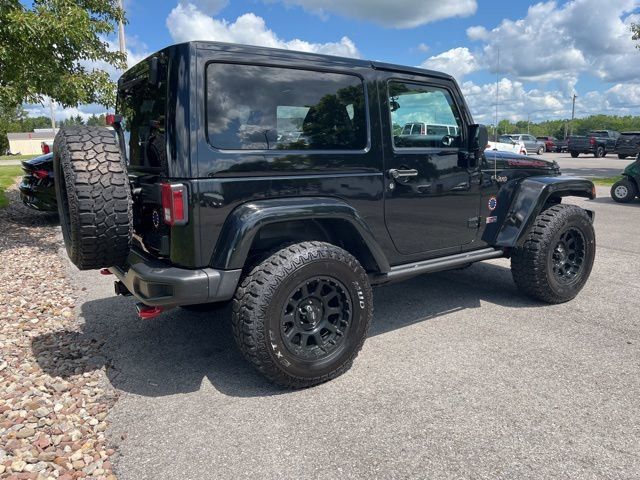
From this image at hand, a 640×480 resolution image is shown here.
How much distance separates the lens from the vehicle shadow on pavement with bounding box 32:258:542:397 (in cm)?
325

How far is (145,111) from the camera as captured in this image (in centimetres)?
322

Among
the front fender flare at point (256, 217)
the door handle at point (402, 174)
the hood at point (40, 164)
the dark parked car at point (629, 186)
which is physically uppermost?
the hood at point (40, 164)

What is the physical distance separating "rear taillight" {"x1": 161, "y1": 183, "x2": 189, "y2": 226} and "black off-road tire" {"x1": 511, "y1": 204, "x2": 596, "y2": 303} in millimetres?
3024

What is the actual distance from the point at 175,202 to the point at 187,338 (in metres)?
1.59

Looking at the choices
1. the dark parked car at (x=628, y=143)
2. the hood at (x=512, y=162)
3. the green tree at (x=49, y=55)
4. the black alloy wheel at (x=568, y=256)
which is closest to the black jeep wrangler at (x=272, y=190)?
the hood at (x=512, y=162)

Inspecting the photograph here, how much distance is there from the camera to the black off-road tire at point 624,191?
10.9 m

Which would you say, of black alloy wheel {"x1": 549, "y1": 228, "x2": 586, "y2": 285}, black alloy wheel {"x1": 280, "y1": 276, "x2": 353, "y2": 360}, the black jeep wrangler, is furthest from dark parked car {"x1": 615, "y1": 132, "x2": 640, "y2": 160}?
black alloy wheel {"x1": 280, "y1": 276, "x2": 353, "y2": 360}

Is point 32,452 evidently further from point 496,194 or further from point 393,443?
point 496,194

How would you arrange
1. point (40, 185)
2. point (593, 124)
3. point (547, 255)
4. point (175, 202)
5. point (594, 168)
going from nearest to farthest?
1. point (175, 202)
2. point (547, 255)
3. point (40, 185)
4. point (594, 168)
5. point (593, 124)

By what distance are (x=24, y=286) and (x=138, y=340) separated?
2.26 metres

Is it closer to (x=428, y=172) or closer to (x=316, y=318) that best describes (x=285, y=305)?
(x=316, y=318)

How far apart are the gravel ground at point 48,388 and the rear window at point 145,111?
4.81 ft

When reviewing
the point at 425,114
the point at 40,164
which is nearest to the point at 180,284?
the point at 425,114

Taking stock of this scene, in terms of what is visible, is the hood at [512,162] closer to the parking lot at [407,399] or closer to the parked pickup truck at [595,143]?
the parking lot at [407,399]
